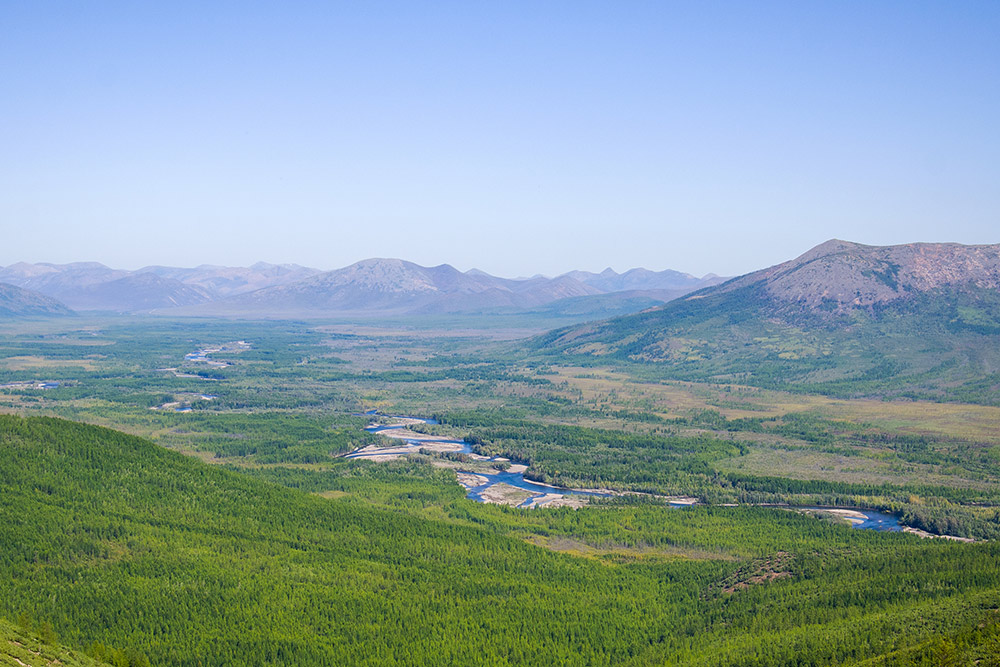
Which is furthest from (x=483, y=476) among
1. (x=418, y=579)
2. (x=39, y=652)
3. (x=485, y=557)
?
(x=39, y=652)

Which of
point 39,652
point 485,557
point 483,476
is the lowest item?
point 483,476

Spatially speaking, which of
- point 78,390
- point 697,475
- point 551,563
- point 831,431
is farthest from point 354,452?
point 78,390

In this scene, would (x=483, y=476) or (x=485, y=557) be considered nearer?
(x=485, y=557)

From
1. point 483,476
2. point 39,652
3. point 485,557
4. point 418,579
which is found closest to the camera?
point 39,652

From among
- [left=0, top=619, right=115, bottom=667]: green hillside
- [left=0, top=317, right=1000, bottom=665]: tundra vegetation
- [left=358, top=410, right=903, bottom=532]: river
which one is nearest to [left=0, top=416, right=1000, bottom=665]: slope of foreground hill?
[left=0, top=317, right=1000, bottom=665]: tundra vegetation

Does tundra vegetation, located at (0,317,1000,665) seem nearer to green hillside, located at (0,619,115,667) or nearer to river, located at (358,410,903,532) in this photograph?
green hillside, located at (0,619,115,667)

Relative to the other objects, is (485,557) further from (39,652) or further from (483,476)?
(483,476)

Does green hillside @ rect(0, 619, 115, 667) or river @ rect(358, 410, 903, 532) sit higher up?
green hillside @ rect(0, 619, 115, 667)

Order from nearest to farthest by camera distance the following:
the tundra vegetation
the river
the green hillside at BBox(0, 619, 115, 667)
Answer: the green hillside at BBox(0, 619, 115, 667), the tundra vegetation, the river

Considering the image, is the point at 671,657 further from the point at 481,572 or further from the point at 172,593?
the point at 172,593
